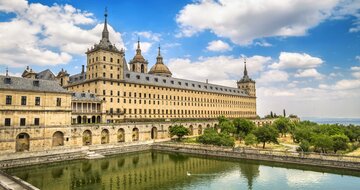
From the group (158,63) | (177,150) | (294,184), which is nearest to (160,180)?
(294,184)

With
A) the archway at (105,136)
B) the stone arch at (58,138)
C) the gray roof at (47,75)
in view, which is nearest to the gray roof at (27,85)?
the stone arch at (58,138)

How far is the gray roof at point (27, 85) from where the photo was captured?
38900 millimetres

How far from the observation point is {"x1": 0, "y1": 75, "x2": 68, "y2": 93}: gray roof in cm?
3890

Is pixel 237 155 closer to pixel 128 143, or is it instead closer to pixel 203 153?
pixel 203 153

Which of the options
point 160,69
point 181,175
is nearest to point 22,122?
point 181,175

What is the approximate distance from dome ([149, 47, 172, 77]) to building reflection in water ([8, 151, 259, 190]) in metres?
52.0

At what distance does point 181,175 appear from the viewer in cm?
3303

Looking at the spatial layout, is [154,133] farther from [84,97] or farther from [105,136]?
[84,97]

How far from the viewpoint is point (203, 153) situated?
150ft

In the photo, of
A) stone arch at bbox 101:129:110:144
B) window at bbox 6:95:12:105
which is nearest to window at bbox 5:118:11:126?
window at bbox 6:95:12:105

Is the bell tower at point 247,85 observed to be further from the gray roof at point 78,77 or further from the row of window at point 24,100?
the row of window at point 24,100

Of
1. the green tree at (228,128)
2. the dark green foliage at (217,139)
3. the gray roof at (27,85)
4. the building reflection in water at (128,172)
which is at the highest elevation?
the gray roof at (27,85)

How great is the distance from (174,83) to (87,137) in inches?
1457

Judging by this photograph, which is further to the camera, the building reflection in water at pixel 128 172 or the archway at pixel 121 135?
the archway at pixel 121 135
